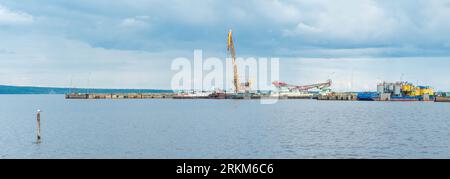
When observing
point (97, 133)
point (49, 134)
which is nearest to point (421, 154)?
point (97, 133)

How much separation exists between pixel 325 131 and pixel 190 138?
74.8 ft

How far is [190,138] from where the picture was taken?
238 ft
